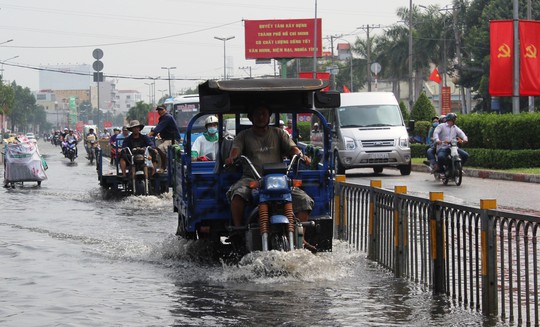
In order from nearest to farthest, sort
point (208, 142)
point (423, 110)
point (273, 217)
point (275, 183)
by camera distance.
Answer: point (273, 217) → point (275, 183) → point (208, 142) → point (423, 110)

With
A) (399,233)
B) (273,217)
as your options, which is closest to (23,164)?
(273,217)

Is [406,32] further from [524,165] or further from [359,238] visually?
[359,238]

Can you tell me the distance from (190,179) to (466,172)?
66.5 feet

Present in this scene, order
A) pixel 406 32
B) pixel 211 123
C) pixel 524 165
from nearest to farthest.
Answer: pixel 211 123 < pixel 524 165 < pixel 406 32

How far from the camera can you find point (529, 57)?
33.9 m

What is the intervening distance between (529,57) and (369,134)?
20.7ft

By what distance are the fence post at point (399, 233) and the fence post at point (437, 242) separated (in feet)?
3.06

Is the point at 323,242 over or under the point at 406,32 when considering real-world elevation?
under

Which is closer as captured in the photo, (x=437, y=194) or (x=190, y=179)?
(x=437, y=194)

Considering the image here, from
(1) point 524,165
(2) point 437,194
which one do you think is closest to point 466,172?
(1) point 524,165

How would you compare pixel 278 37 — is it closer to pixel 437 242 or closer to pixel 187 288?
pixel 187 288

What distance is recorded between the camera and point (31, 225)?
17672 mm

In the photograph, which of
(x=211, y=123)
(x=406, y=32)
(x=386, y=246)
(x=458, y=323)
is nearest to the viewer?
(x=458, y=323)

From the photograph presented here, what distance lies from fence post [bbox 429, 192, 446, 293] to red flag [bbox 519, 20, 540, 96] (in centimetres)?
2493
